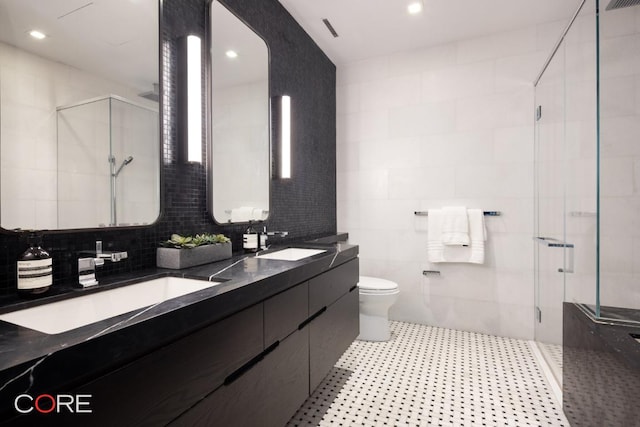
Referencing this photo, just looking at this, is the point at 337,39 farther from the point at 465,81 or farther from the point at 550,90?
the point at 550,90

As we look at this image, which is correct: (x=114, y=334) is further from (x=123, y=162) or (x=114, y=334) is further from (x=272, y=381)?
(x=123, y=162)

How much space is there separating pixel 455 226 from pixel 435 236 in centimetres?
18

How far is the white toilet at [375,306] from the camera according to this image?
241cm

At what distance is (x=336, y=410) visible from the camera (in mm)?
1646

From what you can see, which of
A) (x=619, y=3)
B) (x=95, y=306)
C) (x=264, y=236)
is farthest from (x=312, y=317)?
(x=619, y=3)

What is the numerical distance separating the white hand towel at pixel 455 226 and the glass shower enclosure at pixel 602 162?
780 millimetres

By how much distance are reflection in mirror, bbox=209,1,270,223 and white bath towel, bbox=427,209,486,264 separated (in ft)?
4.68

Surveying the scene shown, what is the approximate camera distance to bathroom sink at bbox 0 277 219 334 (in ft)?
2.80

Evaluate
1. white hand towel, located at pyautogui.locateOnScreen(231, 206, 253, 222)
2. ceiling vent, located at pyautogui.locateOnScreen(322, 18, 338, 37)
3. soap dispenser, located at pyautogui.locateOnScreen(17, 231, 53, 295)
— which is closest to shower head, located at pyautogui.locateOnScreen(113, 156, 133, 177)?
soap dispenser, located at pyautogui.locateOnScreen(17, 231, 53, 295)

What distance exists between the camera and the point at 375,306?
8.06 ft

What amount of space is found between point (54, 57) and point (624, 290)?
7.87 feet

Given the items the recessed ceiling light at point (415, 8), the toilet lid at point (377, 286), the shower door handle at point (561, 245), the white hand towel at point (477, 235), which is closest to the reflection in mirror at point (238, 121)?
the toilet lid at point (377, 286)

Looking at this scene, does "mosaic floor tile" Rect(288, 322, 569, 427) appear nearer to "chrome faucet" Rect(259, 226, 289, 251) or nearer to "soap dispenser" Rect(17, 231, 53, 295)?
"chrome faucet" Rect(259, 226, 289, 251)

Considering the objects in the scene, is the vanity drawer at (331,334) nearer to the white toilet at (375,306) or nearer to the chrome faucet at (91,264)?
the white toilet at (375,306)
